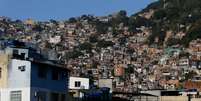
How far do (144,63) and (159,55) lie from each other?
8768 millimetres

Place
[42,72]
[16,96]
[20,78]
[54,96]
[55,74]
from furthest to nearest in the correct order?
[55,74], [54,96], [42,72], [16,96], [20,78]

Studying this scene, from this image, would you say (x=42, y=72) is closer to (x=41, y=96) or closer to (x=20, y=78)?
(x=41, y=96)

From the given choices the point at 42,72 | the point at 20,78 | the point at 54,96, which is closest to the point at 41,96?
the point at 42,72

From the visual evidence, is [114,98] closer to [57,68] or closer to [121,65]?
[57,68]

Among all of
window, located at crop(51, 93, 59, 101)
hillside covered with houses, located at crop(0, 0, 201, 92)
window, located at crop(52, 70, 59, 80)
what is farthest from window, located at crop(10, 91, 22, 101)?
hillside covered with houses, located at crop(0, 0, 201, 92)

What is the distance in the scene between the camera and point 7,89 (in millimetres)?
50031

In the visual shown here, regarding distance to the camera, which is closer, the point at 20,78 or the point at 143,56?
the point at 20,78

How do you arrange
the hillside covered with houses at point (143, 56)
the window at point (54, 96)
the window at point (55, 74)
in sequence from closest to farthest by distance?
the window at point (54, 96) < the window at point (55, 74) < the hillside covered with houses at point (143, 56)

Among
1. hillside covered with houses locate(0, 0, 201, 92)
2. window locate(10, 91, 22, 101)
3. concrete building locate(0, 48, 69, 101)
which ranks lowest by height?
window locate(10, 91, 22, 101)

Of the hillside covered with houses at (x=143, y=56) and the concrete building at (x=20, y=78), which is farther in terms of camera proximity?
the hillside covered with houses at (x=143, y=56)

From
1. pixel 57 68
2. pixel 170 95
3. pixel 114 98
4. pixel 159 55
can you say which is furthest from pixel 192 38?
pixel 57 68

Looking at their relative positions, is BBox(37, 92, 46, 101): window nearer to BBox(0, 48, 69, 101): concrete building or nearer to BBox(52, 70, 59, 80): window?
BBox(0, 48, 69, 101): concrete building

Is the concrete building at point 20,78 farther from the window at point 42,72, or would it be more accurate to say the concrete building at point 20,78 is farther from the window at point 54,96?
the window at point 54,96

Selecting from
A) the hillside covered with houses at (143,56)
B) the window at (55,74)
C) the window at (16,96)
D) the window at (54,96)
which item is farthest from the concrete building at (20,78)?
the hillside covered with houses at (143,56)
